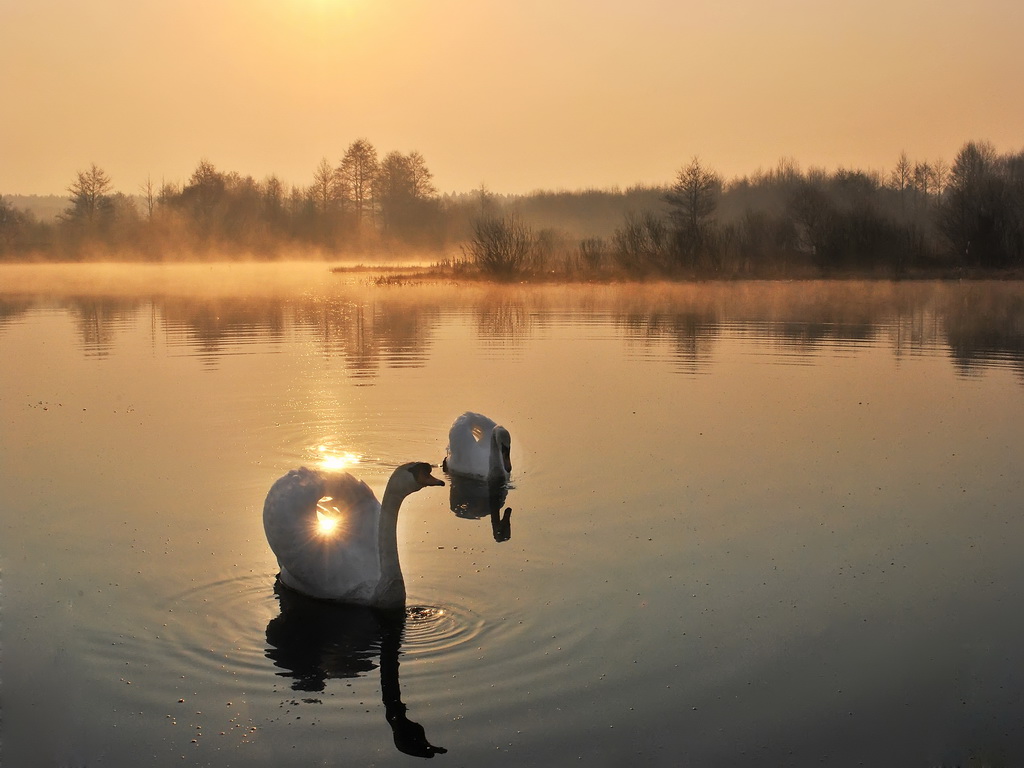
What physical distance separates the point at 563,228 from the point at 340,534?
125078 millimetres

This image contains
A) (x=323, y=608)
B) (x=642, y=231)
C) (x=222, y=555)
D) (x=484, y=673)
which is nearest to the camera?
(x=484, y=673)

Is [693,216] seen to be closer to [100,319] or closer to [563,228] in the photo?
[100,319]

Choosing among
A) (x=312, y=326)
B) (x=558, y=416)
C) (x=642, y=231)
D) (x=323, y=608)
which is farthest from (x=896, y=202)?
(x=323, y=608)

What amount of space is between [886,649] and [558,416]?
8.37 metres

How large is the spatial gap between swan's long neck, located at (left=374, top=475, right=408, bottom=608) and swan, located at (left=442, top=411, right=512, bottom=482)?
13.0ft

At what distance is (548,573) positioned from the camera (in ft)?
29.3

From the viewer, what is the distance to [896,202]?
400 ft

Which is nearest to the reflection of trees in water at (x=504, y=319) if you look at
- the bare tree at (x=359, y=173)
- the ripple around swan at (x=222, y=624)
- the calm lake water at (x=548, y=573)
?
the calm lake water at (x=548, y=573)

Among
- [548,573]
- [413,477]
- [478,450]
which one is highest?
[413,477]

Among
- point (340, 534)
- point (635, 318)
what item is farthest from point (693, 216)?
point (340, 534)

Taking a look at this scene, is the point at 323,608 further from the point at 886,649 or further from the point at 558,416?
the point at 558,416

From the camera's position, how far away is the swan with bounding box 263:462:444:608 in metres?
8.04

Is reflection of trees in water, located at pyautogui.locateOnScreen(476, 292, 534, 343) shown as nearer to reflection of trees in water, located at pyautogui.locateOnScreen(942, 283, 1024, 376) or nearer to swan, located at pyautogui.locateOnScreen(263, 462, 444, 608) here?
reflection of trees in water, located at pyautogui.locateOnScreen(942, 283, 1024, 376)

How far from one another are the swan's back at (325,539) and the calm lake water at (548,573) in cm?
23
